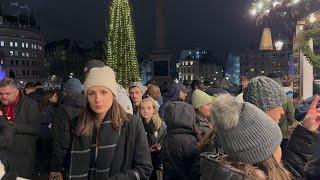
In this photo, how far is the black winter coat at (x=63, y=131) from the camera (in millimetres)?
4344

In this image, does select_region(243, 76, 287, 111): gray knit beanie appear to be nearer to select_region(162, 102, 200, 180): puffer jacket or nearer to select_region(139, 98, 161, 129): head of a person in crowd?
select_region(162, 102, 200, 180): puffer jacket

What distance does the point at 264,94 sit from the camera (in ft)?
11.0

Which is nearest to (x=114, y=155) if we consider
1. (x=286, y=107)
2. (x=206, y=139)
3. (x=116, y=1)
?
(x=206, y=139)

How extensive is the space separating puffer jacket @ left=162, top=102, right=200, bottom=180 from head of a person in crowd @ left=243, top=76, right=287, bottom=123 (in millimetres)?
990

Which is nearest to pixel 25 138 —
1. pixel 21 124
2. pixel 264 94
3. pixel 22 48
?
pixel 21 124

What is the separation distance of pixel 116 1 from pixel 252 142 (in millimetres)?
17145

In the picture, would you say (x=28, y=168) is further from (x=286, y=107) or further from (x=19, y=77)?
(x=19, y=77)

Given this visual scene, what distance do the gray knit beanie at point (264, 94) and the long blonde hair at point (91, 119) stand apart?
110 cm

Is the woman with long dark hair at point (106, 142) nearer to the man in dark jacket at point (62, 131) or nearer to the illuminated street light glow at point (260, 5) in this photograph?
the man in dark jacket at point (62, 131)

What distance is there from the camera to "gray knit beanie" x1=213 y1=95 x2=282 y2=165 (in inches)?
87.0

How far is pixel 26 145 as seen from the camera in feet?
18.6

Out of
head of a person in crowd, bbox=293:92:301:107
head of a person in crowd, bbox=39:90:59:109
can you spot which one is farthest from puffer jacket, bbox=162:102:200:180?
head of a person in crowd, bbox=293:92:301:107

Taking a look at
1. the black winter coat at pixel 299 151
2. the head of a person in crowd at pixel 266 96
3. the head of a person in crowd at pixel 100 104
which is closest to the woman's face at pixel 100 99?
the head of a person in crowd at pixel 100 104

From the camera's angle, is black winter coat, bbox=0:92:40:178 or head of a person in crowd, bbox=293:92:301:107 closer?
black winter coat, bbox=0:92:40:178
